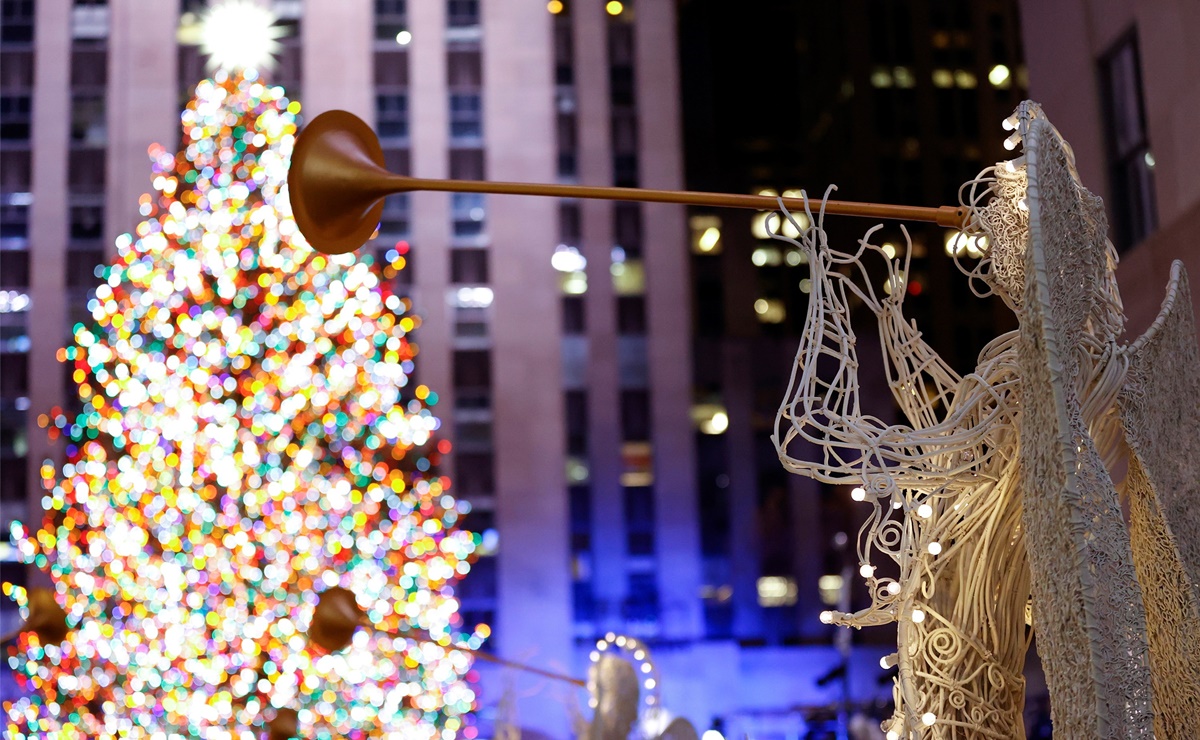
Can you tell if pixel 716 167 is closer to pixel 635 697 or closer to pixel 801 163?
pixel 801 163

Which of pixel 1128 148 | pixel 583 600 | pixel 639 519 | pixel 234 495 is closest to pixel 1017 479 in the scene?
pixel 1128 148

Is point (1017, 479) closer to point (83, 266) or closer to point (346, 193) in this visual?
point (346, 193)

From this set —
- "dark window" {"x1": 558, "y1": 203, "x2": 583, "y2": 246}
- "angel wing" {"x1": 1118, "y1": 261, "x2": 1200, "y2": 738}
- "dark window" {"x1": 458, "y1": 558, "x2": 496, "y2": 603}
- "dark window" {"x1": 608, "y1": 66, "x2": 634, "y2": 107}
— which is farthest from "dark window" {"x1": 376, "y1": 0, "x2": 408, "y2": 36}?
"angel wing" {"x1": 1118, "y1": 261, "x2": 1200, "y2": 738}

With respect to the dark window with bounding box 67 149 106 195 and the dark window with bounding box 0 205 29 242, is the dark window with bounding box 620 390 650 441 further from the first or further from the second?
the dark window with bounding box 0 205 29 242

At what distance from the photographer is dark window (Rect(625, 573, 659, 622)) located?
54.3 feet

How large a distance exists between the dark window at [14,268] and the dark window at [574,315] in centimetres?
696

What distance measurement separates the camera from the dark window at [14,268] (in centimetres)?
1681

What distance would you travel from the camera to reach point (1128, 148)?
7953 millimetres

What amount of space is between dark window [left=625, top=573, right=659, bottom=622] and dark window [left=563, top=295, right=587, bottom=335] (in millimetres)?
3276

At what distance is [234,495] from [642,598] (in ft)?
27.5

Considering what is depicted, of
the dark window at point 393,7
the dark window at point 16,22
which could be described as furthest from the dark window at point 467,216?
the dark window at point 16,22

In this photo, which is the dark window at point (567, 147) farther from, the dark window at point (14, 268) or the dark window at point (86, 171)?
the dark window at point (14, 268)

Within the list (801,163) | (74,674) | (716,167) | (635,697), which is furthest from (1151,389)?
(801,163)

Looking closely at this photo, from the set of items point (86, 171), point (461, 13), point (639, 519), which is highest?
point (461, 13)
